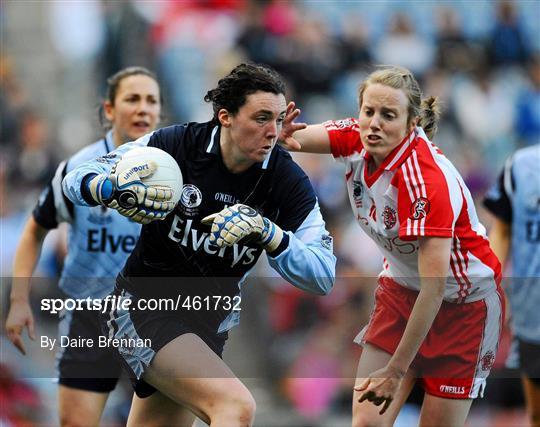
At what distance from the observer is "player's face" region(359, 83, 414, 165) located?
471 centimetres

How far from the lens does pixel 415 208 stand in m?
4.62

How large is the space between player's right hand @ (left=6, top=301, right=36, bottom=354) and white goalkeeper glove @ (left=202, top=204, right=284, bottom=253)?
5.64 ft

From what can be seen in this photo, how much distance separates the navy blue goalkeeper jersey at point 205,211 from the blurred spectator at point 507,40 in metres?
6.86

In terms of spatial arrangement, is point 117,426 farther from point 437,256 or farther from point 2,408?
point 437,256

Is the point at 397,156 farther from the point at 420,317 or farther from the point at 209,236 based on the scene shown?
the point at 209,236

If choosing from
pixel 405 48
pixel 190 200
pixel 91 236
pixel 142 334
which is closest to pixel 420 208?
pixel 190 200

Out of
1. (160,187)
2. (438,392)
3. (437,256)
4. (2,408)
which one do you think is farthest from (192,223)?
(2,408)

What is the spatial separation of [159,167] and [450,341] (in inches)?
66.2

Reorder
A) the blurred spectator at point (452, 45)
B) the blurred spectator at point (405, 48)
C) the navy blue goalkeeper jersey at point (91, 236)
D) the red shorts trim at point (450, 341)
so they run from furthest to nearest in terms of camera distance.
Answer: the blurred spectator at point (452, 45) < the blurred spectator at point (405, 48) < the navy blue goalkeeper jersey at point (91, 236) < the red shorts trim at point (450, 341)

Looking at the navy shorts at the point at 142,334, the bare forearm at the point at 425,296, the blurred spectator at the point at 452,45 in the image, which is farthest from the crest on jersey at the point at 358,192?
the blurred spectator at the point at 452,45

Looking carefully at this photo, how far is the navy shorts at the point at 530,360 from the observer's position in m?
6.40

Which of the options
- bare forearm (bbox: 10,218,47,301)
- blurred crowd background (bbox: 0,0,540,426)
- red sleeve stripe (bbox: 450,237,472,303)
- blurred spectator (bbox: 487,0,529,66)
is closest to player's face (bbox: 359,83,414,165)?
red sleeve stripe (bbox: 450,237,472,303)

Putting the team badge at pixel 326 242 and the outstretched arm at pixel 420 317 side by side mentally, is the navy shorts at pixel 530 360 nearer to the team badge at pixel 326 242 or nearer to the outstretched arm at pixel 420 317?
the outstretched arm at pixel 420 317

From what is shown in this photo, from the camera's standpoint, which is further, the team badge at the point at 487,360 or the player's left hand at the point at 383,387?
the team badge at the point at 487,360
